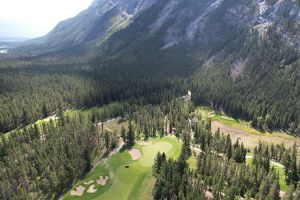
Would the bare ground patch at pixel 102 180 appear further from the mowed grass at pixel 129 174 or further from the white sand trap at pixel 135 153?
the white sand trap at pixel 135 153

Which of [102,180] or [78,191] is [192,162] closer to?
[102,180]

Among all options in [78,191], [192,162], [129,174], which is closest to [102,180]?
[78,191]

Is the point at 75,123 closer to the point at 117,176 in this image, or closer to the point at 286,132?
the point at 117,176

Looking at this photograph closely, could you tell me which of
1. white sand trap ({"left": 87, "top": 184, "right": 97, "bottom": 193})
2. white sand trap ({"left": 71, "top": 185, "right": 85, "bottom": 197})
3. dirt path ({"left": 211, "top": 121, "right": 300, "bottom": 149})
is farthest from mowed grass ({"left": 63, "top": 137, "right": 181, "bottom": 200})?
dirt path ({"left": 211, "top": 121, "right": 300, "bottom": 149})

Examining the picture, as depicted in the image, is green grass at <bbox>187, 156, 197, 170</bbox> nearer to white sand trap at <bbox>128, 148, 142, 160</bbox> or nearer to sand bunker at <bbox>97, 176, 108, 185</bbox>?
white sand trap at <bbox>128, 148, 142, 160</bbox>

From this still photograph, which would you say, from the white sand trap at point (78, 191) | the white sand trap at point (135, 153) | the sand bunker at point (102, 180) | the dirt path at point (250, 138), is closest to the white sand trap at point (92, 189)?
the white sand trap at point (78, 191)

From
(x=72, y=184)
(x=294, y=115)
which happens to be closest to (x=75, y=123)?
(x=72, y=184)
